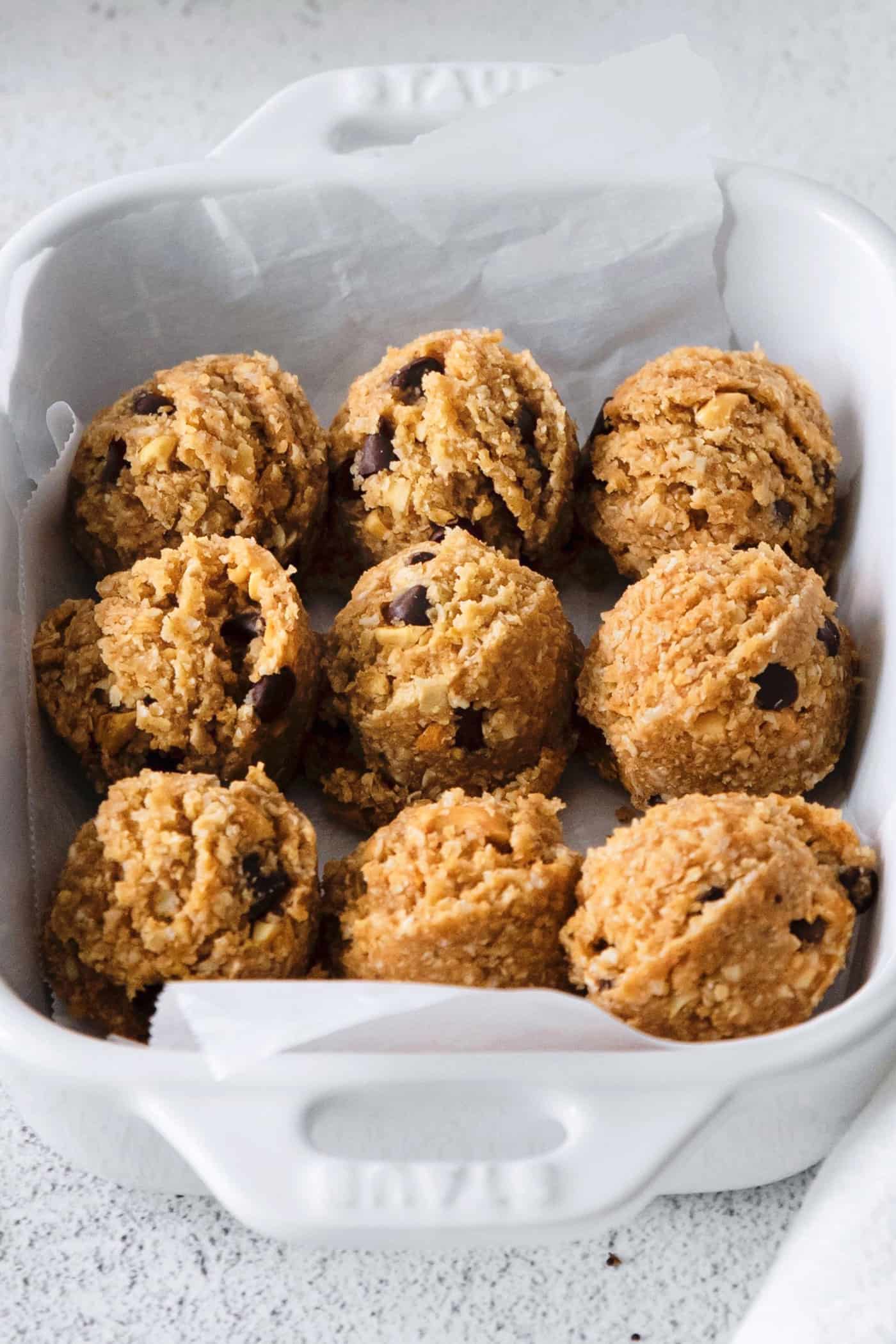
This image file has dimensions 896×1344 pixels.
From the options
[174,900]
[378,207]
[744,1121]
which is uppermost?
[378,207]

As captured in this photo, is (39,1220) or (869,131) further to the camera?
(869,131)

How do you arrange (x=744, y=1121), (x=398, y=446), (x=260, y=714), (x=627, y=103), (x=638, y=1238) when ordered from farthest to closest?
(x=627, y=103), (x=398, y=446), (x=260, y=714), (x=638, y=1238), (x=744, y=1121)

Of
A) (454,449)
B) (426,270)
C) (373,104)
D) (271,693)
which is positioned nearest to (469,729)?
(271,693)

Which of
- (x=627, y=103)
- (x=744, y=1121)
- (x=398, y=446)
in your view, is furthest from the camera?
(x=627, y=103)

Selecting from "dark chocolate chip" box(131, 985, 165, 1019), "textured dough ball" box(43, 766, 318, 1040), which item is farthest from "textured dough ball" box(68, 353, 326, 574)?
"dark chocolate chip" box(131, 985, 165, 1019)

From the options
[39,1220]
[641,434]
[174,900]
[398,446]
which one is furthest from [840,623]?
[39,1220]

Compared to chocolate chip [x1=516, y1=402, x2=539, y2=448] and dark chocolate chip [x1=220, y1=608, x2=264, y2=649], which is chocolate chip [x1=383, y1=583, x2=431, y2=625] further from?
chocolate chip [x1=516, y1=402, x2=539, y2=448]

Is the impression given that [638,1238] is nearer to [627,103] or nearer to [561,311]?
[561,311]
